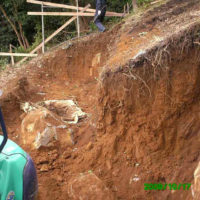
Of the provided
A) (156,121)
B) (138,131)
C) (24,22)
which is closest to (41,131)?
(138,131)

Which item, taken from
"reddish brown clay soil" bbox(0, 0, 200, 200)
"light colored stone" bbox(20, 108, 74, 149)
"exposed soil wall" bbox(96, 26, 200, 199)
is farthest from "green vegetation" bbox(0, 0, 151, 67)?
"exposed soil wall" bbox(96, 26, 200, 199)

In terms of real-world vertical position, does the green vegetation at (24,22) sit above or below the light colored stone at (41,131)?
above

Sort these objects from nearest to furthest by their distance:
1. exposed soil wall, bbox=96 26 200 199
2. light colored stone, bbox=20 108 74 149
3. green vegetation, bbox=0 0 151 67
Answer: exposed soil wall, bbox=96 26 200 199
light colored stone, bbox=20 108 74 149
green vegetation, bbox=0 0 151 67

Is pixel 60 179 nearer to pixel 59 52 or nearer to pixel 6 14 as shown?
pixel 59 52

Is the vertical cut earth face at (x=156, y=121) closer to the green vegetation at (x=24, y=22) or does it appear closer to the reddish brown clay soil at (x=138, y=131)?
the reddish brown clay soil at (x=138, y=131)

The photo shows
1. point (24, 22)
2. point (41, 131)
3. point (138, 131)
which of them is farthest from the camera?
point (24, 22)

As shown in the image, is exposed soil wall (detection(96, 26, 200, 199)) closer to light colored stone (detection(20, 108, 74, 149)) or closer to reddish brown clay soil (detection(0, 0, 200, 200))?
reddish brown clay soil (detection(0, 0, 200, 200))

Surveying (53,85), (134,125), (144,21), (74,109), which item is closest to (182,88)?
(134,125)

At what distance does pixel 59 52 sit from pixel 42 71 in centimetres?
84

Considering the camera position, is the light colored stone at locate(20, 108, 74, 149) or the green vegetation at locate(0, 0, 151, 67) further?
the green vegetation at locate(0, 0, 151, 67)

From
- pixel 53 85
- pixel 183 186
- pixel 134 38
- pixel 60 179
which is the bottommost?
pixel 60 179

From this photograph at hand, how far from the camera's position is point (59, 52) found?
27.1 feet

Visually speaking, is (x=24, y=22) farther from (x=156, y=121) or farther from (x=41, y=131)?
(x=156, y=121)

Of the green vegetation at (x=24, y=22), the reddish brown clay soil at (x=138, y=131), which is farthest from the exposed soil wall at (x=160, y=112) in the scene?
the green vegetation at (x=24, y=22)
